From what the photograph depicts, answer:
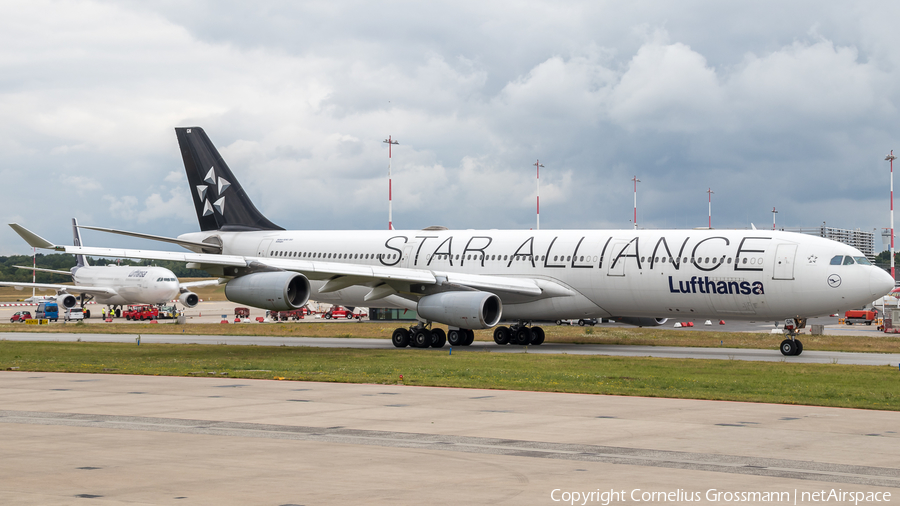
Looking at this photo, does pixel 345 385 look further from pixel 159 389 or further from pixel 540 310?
pixel 540 310

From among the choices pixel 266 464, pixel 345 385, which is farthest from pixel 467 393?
pixel 266 464

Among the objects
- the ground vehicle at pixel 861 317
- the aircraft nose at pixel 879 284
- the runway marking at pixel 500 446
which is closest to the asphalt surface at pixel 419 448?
the runway marking at pixel 500 446

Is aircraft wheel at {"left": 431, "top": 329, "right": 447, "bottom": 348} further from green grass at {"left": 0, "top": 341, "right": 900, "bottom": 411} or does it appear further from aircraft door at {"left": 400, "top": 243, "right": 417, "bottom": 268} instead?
aircraft door at {"left": 400, "top": 243, "right": 417, "bottom": 268}

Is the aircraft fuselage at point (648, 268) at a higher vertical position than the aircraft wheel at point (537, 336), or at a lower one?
higher

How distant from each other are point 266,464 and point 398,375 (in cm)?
1085

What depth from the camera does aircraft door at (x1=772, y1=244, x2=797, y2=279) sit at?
28188 mm

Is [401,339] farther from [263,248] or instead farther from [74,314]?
[74,314]

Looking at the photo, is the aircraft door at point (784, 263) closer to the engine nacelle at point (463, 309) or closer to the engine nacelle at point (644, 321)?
the engine nacelle at point (644, 321)

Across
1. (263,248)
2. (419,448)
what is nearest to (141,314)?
(263,248)

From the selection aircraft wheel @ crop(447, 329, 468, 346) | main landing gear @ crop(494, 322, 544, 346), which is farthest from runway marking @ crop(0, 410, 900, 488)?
main landing gear @ crop(494, 322, 544, 346)

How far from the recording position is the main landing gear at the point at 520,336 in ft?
115

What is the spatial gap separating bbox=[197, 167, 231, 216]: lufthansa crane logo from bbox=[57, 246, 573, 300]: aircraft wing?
10.3m

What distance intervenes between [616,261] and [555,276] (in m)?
2.47

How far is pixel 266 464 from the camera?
1015 centimetres
